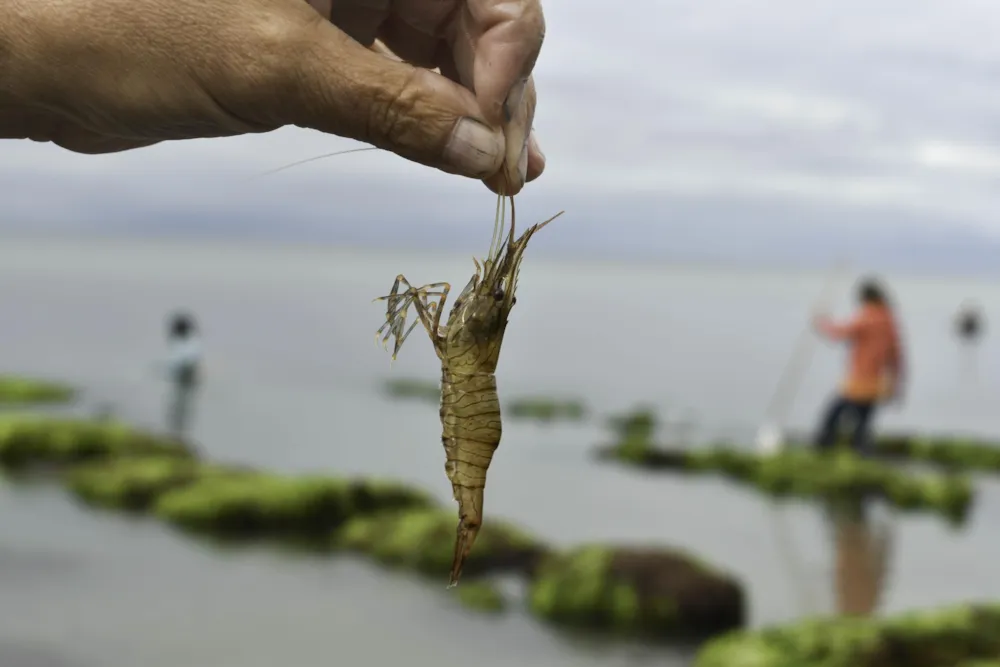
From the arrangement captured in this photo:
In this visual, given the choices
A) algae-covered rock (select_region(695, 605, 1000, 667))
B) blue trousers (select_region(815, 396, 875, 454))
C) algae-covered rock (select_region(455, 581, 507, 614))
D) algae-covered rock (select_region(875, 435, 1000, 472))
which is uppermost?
blue trousers (select_region(815, 396, 875, 454))

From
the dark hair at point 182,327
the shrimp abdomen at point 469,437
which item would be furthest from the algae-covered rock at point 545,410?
the shrimp abdomen at point 469,437

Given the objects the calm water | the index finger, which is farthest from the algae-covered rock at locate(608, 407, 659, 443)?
the index finger

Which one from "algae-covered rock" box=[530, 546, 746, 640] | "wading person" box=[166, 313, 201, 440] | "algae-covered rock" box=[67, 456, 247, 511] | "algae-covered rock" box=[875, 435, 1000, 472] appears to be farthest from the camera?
"wading person" box=[166, 313, 201, 440]

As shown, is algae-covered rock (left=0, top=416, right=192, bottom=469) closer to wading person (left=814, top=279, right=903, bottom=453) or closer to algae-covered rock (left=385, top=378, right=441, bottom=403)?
wading person (left=814, top=279, right=903, bottom=453)

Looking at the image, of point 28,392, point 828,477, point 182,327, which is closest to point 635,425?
point 828,477

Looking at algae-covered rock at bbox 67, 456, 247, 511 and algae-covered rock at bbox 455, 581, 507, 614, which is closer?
algae-covered rock at bbox 455, 581, 507, 614

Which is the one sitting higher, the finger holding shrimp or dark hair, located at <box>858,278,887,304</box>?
dark hair, located at <box>858,278,887,304</box>

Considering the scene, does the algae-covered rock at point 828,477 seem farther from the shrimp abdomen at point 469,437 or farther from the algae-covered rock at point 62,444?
the shrimp abdomen at point 469,437

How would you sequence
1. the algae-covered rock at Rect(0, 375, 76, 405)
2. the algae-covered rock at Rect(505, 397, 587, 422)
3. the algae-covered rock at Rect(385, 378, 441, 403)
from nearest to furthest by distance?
the algae-covered rock at Rect(0, 375, 76, 405) < the algae-covered rock at Rect(505, 397, 587, 422) < the algae-covered rock at Rect(385, 378, 441, 403)
